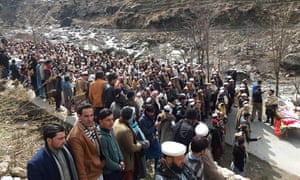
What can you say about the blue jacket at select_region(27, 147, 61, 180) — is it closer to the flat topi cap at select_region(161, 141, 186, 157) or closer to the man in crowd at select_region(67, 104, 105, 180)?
the man in crowd at select_region(67, 104, 105, 180)

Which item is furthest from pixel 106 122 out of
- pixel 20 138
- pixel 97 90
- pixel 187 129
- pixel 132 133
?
pixel 97 90

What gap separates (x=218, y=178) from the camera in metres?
3.81

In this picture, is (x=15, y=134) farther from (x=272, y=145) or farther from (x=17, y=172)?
(x=272, y=145)

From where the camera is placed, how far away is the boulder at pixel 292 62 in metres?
21.4

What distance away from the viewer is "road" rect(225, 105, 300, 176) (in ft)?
26.8

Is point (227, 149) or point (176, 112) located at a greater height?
point (176, 112)

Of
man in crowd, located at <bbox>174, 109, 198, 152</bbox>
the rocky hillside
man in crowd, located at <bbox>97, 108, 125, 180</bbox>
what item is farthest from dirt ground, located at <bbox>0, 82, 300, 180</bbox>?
the rocky hillside

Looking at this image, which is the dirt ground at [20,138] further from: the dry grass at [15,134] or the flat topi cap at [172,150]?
the flat topi cap at [172,150]

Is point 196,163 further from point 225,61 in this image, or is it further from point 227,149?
point 225,61

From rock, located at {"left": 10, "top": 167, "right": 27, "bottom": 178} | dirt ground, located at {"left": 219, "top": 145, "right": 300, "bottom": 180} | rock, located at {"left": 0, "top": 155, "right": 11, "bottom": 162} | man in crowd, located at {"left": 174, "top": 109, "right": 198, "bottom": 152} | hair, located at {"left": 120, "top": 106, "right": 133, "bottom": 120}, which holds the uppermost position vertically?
hair, located at {"left": 120, "top": 106, "right": 133, "bottom": 120}

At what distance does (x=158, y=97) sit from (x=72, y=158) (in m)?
4.87

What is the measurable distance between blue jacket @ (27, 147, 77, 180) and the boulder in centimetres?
2069

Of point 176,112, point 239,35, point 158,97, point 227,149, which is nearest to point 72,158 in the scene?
point 176,112

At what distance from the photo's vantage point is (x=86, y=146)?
378 cm
